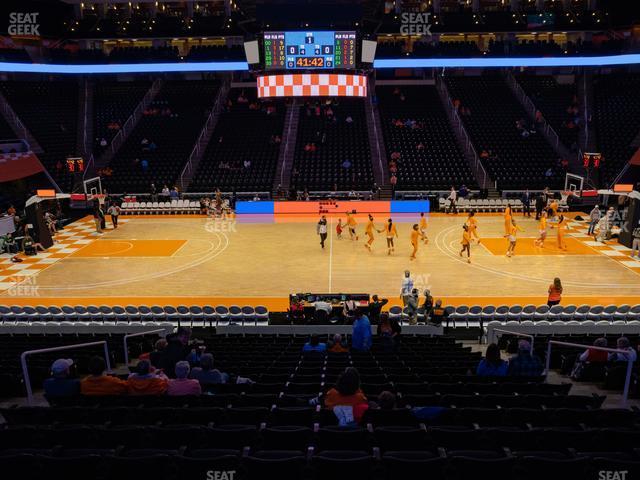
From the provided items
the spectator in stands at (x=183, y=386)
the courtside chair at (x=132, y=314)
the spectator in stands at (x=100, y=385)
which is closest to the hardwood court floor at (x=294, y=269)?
the courtside chair at (x=132, y=314)

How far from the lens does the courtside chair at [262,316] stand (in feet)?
53.4

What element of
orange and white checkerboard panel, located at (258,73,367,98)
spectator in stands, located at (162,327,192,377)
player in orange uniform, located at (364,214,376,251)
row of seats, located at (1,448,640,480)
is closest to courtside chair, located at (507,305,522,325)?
player in orange uniform, located at (364,214,376,251)

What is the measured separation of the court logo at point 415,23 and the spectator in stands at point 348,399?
→ 3807cm

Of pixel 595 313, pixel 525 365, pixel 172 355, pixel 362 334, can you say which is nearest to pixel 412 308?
pixel 362 334

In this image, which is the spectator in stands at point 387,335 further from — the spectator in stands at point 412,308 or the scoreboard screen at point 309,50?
the scoreboard screen at point 309,50

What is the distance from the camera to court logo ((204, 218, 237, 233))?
2867 cm

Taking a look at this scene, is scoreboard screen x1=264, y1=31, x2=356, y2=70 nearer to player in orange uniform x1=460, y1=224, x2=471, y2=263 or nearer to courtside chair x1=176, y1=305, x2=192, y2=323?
player in orange uniform x1=460, y1=224, x2=471, y2=263

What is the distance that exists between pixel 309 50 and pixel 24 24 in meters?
23.5

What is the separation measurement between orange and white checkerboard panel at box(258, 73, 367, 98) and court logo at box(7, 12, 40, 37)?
852 inches

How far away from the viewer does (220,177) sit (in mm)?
36062

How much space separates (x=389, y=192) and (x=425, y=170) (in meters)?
2.90

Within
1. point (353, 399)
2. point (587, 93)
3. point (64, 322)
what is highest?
point (587, 93)


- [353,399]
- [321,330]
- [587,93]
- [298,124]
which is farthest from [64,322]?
[587,93]

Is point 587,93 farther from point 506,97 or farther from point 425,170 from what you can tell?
point 425,170
